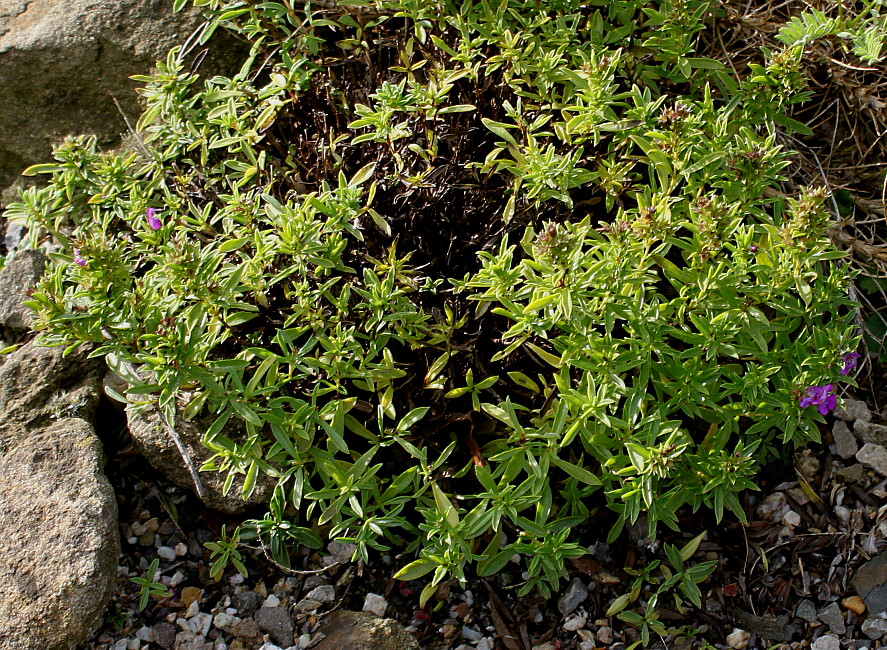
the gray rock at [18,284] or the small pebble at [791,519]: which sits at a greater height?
the gray rock at [18,284]

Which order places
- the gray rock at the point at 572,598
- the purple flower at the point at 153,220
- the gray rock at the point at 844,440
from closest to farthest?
the gray rock at the point at 572,598
the purple flower at the point at 153,220
the gray rock at the point at 844,440

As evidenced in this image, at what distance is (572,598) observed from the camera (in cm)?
293

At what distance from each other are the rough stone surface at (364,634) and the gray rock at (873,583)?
1577 mm

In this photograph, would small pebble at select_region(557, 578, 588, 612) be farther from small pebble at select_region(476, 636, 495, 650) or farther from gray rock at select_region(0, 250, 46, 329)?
gray rock at select_region(0, 250, 46, 329)

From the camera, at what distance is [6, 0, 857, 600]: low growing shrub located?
8.63 feet

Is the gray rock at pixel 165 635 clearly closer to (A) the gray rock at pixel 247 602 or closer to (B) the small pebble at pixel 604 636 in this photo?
(A) the gray rock at pixel 247 602

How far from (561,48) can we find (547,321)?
48.1 inches

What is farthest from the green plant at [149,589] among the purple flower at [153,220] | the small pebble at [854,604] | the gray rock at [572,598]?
the small pebble at [854,604]

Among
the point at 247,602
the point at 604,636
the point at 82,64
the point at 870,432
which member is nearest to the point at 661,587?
the point at 604,636

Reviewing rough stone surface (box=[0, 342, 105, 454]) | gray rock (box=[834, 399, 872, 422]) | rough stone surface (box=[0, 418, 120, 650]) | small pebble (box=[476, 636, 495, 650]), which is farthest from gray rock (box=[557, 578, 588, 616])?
rough stone surface (box=[0, 342, 105, 454])

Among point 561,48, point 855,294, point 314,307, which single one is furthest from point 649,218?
point 855,294

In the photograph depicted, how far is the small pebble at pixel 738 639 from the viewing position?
2.82 meters

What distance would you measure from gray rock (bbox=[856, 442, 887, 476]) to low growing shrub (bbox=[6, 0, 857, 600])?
12.0 inches

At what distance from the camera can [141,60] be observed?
391cm
